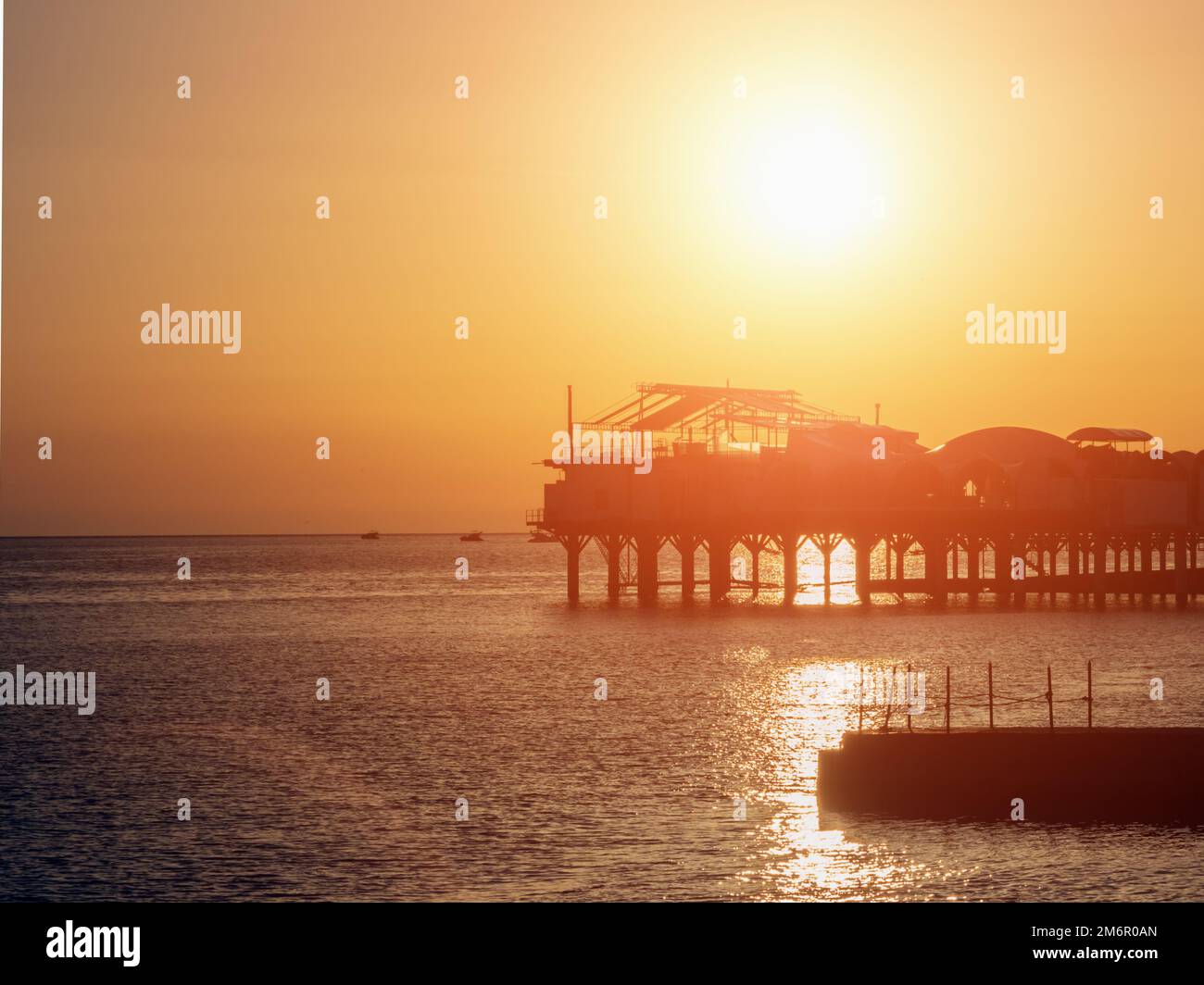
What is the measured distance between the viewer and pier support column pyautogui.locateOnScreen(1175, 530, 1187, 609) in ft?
329

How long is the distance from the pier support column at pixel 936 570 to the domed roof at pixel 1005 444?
1318 cm

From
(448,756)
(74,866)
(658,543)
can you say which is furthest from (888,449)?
(74,866)

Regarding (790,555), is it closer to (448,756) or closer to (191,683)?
(191,683)

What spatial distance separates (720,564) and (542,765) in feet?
226

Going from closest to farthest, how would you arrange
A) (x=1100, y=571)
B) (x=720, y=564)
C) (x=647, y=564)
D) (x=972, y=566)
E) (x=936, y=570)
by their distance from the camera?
(x=1100, y=571) < (x=936, y=570) < (x=647, y=564) < (x=720, y=564) < (x=972, y=566)

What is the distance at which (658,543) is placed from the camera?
106m

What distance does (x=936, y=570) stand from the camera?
103688mm

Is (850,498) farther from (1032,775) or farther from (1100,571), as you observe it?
(1032,775)

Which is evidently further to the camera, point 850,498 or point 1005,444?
point 1005,444

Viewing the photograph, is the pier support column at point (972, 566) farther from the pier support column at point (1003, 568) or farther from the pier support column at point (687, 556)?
the pier support column at point (687, 556)

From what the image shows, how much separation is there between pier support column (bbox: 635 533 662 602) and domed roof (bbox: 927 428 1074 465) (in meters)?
24.9

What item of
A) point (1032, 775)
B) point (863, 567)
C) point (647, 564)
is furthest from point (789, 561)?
point (1032, 775)

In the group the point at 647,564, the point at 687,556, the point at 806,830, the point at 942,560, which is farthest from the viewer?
the point at 687,556
